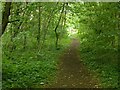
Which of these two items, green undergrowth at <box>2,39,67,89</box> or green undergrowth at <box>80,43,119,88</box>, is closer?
green undergrowth at <box>2,39,67,89</box>

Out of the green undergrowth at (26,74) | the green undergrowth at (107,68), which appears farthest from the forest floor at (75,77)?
the green undergrowth at (26,74)

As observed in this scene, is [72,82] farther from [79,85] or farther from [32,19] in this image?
[32,19]

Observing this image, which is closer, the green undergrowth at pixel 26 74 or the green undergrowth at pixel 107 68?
the green undergrowth at pixel 26 74

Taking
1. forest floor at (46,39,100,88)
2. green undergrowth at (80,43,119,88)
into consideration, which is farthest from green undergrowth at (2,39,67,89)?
green undergrowth at (80,43,119,88)

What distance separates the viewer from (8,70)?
41.2 feet

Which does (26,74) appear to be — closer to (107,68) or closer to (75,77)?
(75,77)

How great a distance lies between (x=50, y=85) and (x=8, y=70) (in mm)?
2236

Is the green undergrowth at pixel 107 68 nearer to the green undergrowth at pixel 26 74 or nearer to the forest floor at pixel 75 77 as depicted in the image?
the forest floor at pixel 75 77

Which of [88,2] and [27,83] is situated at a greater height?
[88,2]

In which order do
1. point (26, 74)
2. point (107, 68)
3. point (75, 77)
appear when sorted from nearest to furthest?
point (26, 74), point (75, 77), point (107, 68)

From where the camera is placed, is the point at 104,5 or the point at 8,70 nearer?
the point at 8,70

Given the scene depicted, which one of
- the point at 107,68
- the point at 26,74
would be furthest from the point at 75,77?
the point at 26,74

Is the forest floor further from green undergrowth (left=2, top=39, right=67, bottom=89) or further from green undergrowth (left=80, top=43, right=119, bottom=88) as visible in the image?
green undergrowth (left=2, top=39, right=67, bottom=89)

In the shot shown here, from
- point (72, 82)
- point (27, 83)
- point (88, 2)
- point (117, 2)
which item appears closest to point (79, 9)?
point (88, 2)
